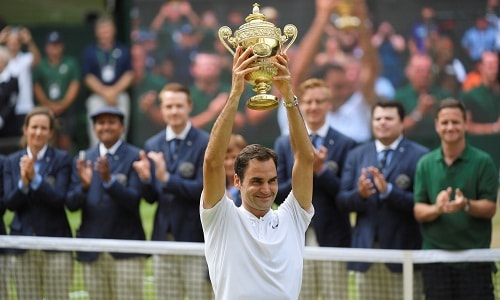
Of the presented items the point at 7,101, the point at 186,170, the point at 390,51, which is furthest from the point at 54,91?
the point at 186,170

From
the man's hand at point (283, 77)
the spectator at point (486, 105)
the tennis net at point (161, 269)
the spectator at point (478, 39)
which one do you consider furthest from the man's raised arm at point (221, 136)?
the spectator at point (478, 39)

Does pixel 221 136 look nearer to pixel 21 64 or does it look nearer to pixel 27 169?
pixel 27 169

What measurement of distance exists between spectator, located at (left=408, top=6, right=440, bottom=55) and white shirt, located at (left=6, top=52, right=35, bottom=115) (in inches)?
234

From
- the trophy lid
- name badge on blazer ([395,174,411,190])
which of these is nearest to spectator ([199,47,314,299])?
the trophy lid

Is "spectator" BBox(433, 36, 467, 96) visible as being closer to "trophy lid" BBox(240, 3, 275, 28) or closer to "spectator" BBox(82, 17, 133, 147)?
"spectator" BBox(82, 17, 133, 147)

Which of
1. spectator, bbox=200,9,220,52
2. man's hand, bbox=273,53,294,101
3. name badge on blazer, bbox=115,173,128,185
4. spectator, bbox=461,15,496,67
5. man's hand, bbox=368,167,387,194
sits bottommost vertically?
man's hand, bbox=368,167,387,194

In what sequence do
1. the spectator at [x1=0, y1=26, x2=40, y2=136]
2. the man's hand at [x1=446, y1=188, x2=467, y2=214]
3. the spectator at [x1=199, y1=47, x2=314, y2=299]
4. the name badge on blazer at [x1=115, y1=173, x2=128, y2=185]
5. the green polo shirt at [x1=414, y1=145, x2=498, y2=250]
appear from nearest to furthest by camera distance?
1. the spectator at [x1=199, y1=47, x2=314, y2=299]
2. the man's hand at [x1=446, y1=188, x2=467, y2=214]
3. the green polo shirt at [x1=414, y1=145, x2=498, y2=250]
4. the name badge on blazer at [x1=115, y1=173, x2=128, y2=185]
5. the spectator at [x1=0, y1=26, x2=40, y2=136]

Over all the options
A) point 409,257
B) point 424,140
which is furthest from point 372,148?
point 424,140

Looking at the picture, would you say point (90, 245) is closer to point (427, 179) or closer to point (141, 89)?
point (427, 179)

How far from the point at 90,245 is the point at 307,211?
10.8 ft

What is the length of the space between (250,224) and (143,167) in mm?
3566

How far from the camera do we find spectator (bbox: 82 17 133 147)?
1616 cm

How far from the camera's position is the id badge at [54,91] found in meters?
16.8

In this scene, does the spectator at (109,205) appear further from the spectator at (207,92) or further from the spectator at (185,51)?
the spectator at (185,51)
